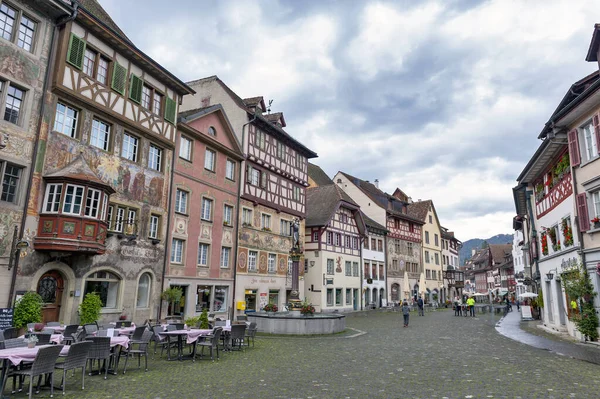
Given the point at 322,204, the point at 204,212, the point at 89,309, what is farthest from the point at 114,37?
the point at 322,204

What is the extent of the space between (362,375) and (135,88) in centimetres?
1613

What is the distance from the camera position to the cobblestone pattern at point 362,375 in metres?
8.05

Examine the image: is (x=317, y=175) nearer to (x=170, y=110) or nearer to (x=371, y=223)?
(x=371, y=223)

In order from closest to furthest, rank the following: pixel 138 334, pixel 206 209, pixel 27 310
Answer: pixel 138 334 → pixel 27 310 → pixel 206 209

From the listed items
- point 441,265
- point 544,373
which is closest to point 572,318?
point 544,373

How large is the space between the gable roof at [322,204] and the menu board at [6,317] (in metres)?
24.5

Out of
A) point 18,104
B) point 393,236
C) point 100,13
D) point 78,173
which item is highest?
point 100,13

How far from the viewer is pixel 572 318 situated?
16.3 meters

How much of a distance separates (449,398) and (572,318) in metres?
11.8

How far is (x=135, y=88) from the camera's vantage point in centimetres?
1947

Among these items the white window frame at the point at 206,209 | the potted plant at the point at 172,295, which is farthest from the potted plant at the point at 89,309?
the white window frame at the point at 206,209

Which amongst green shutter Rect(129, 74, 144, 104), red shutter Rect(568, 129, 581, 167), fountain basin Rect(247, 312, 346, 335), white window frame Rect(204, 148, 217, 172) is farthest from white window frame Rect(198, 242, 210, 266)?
red shutter Rect(568, 129, 581, 167)

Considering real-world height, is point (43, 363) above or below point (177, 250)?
below

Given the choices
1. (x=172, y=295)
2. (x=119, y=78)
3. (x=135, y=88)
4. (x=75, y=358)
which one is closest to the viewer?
(x=75, y=358)
